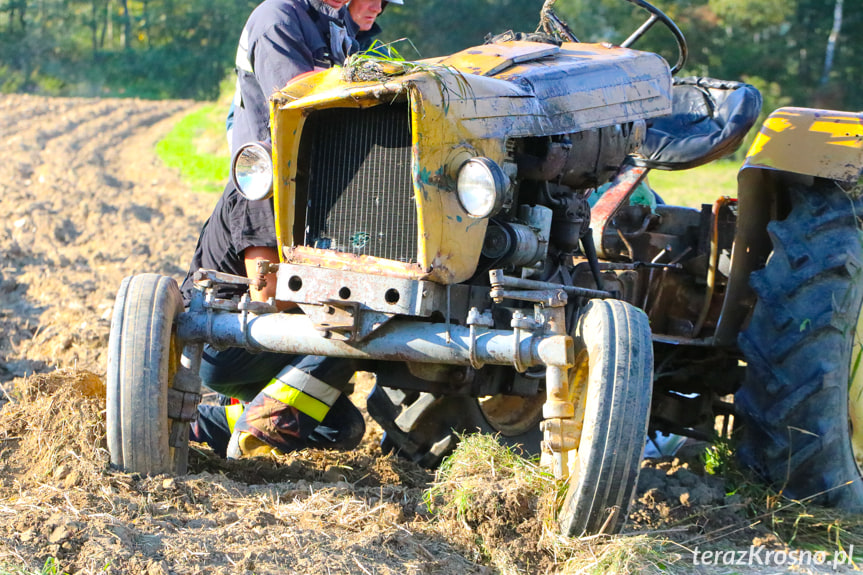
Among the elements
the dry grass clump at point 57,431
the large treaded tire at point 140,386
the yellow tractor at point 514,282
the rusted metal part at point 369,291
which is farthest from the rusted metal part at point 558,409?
the dry grass clump at point 57,431

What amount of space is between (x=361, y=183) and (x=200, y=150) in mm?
19010

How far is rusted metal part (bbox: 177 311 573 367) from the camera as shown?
137 inches

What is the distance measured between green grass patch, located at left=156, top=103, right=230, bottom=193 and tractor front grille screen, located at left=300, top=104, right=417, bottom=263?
12.1 metres

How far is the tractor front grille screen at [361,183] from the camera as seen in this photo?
374 centimetres

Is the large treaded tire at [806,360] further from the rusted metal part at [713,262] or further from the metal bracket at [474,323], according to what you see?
the metal bracket at [474,323]

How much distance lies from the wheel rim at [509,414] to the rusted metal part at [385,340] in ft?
4.46

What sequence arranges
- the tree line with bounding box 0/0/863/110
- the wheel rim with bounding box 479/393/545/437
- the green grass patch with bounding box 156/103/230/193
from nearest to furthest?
the wheel rim with bounding box 479/393/545/437
the green grass patch with bounding box 156/103/230/193
the tree line with bounding box 0/0/863/110

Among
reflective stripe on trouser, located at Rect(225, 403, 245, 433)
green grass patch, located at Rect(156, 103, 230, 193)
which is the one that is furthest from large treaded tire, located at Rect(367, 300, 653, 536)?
green grass patch, located at Rect(156, 103, 230, 193)

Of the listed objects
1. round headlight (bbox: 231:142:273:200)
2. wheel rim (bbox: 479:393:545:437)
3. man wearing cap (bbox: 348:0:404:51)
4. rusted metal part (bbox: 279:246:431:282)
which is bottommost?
wheel rim (bbox: 479:393:545:437)

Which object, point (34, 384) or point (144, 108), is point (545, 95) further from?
point (144, 108)

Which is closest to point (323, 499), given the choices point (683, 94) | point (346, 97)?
point (346, 97)

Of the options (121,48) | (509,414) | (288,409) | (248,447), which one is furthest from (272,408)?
(121,48)

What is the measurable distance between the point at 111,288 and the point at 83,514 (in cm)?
493

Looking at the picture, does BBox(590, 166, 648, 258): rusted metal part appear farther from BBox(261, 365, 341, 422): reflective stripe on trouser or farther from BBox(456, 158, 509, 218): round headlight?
BBox(456, 158, 509, 218): round headlight
